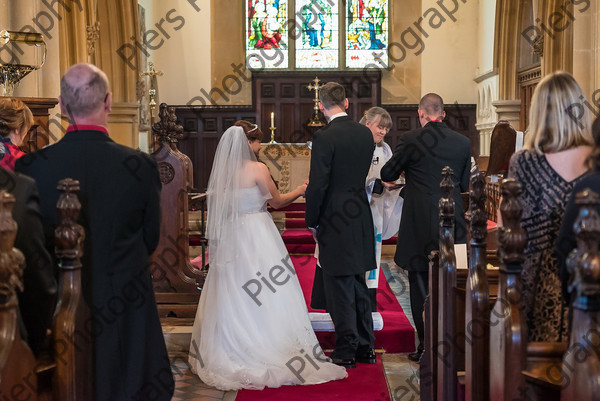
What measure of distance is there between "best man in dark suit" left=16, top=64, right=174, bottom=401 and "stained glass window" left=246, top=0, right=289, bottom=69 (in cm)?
1264

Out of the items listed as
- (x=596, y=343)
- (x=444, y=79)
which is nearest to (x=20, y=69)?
(x=596, y=343)

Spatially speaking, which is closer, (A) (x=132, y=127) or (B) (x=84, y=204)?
(B) (x=84, y=204)

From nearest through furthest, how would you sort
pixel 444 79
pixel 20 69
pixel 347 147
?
pixel 347 147, pixel 20 69, pixel 444 79

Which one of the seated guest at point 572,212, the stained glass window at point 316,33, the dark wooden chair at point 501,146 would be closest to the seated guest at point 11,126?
the seated guest at point 572,212

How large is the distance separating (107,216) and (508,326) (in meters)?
1.40

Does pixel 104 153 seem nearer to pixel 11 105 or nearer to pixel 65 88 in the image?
pixel 65 88

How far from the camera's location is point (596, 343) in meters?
2.01

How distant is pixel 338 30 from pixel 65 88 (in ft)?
43.0

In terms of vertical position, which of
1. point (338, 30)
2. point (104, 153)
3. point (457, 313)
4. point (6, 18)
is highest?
point (338, 30)

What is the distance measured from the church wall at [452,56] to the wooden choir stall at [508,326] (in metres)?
11.7

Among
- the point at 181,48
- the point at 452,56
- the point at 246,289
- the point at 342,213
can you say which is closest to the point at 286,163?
the point at 181,48

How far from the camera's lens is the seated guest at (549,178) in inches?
110

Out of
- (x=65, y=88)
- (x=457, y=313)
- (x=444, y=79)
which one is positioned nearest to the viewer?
(x=65, y=88)

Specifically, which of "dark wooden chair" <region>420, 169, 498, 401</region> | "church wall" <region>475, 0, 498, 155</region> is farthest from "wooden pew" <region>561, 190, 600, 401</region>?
"church wall" <region>475, 0, 498, 155</region>
